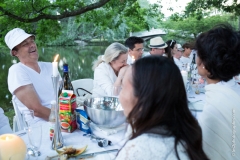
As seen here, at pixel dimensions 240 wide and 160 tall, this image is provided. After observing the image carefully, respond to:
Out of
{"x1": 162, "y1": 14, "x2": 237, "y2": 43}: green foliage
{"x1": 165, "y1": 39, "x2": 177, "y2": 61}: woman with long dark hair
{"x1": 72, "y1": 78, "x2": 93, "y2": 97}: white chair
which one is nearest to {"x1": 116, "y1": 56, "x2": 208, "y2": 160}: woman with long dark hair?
{"x1": 72, "y1": 78, "x2": 93, "y2": 97}: white chair

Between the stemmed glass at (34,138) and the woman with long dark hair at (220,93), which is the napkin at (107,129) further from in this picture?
the woman with long dark hair at (220,93)

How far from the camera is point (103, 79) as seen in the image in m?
3.02

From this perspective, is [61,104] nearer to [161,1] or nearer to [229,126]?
[229,126]

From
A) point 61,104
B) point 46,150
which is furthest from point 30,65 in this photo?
point 46,150

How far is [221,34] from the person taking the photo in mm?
1422

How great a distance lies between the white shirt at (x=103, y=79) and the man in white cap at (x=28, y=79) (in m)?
0.65

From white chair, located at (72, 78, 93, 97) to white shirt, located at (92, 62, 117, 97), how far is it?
314 millimetres

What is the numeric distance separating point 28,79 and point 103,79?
946 mm

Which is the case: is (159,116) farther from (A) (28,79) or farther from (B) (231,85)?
(A) (28,79)

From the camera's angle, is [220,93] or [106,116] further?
[106,116]

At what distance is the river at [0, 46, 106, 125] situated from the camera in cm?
1255

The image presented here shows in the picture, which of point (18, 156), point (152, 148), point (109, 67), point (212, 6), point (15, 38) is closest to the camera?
point (152, 148)

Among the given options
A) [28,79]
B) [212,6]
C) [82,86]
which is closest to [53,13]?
[82,86]

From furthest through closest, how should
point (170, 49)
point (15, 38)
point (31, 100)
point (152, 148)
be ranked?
point (170, 49) < point (15, 38) < point (31, 100) < point (152, 148)
